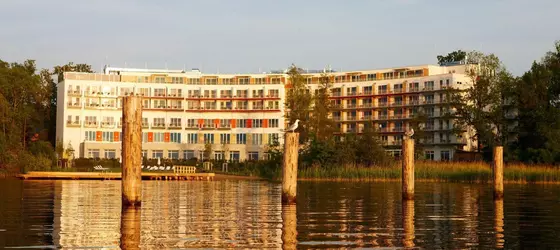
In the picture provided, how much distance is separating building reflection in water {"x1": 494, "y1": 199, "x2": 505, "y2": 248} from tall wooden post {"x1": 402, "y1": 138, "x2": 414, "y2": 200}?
366 cm

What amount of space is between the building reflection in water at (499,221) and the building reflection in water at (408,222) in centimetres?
201

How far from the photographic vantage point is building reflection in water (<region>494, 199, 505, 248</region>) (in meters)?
19.5

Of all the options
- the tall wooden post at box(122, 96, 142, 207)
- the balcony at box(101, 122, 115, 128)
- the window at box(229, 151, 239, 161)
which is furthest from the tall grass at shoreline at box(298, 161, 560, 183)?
the balcony at box(101, 122, 115, 128)

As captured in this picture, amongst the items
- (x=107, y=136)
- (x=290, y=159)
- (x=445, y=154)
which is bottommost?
(x=290, y=159)

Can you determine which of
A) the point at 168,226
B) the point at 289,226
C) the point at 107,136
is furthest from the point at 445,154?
the point at 168,226

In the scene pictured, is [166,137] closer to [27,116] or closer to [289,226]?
[27,116]

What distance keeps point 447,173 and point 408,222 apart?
4413 cm

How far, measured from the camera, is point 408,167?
3525 centimetres

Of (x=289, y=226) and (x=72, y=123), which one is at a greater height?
(x=72, y=123)

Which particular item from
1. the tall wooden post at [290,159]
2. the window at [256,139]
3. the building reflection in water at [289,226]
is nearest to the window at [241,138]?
the window at [256,139]

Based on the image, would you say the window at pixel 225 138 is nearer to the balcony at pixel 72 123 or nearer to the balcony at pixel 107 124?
the balcony at pixel 107 124

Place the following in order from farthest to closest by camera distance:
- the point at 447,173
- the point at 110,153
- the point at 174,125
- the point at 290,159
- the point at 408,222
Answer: the point at 174,125, the point at 110,153, the point at 447,173, the point at 290,159, the point at 408,222

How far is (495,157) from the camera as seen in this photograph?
40.3 m

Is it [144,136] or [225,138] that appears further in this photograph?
[225,138]
